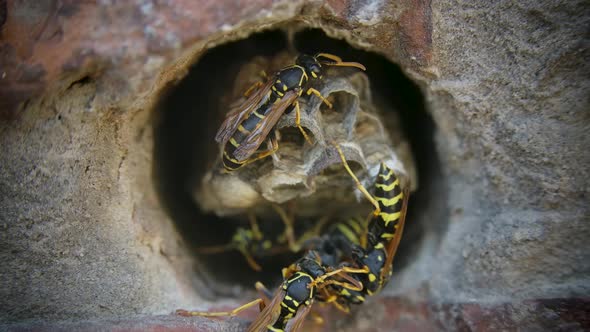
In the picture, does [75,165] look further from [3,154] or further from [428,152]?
[428,152]

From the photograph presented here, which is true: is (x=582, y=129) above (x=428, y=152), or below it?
above

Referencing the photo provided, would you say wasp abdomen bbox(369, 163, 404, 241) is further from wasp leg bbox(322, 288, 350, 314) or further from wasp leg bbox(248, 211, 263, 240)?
wasp leg bbox(248, 211, 263, 240)

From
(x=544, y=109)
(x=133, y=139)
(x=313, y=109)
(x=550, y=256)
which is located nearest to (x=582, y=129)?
(x=544, y=109)

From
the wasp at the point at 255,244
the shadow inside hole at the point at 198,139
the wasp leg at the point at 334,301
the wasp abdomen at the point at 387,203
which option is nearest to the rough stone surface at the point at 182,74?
the wasp leg at the point at 334,301

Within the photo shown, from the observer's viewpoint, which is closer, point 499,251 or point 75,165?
point 75,165

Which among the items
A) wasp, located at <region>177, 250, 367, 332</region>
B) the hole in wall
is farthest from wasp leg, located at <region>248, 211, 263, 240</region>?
wasp, located at <region>177, 250, 367, 332</region>

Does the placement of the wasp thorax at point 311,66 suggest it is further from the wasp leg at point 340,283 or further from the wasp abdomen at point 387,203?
the wasp leg at point 340,283
